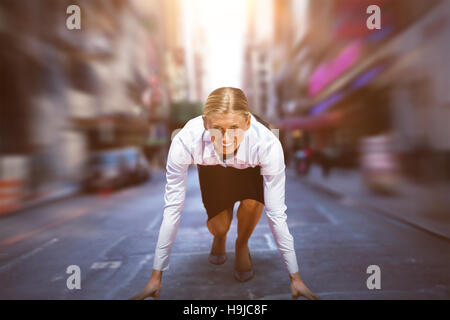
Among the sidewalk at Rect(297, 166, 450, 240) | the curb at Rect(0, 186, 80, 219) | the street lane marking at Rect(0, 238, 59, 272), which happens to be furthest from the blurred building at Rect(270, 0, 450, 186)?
the curb at Rect(0, 186, 80, 219)

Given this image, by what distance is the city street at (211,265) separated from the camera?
3.50m

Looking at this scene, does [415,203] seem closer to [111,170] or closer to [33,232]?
[33,232]

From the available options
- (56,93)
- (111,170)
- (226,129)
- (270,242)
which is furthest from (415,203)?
(56,93)

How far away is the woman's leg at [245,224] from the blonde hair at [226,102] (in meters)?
0.95

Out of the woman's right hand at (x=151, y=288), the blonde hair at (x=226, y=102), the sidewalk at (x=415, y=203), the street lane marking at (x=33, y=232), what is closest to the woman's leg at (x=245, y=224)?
the woman's right hand at (x=151, y=288)

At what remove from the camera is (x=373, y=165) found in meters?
10.5

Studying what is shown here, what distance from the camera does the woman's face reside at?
301cm

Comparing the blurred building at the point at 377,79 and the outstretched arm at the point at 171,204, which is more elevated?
the blurred building at the point at 377,79

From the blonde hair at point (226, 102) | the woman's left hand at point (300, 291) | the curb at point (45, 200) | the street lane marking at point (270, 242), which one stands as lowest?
the curb at point (45, 200)

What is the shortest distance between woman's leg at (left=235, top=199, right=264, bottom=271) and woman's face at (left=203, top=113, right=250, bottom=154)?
71 centimetres

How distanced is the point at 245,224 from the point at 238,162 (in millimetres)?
684

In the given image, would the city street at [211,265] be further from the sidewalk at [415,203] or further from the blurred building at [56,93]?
the blurred building at [56,93]

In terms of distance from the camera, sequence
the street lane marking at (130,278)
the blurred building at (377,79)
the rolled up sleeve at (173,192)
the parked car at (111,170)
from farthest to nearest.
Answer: the parked car at (111,170) → the blurred building at (377,79) → the street lane marking at (130,278) → the rolled up sleeve at (173,192)
